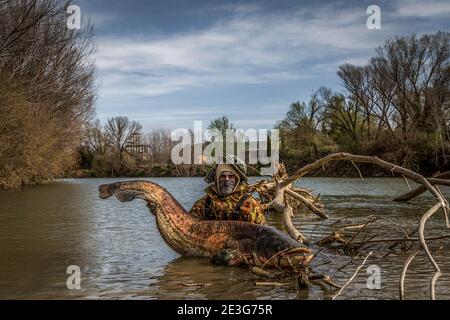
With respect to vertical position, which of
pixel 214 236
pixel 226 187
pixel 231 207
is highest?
pixel 226 187

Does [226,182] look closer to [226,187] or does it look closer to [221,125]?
[226,187]

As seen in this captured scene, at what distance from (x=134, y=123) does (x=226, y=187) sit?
246 feet

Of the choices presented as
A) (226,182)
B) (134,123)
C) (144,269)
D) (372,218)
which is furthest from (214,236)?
(134,123)

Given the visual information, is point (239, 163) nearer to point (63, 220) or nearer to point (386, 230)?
point (386, 230)

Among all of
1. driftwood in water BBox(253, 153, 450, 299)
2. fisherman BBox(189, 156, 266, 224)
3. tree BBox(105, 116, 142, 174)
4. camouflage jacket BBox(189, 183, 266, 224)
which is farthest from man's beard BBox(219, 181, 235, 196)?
tree BBox(105, 116, 142, 174)

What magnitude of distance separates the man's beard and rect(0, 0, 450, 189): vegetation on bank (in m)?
19.6

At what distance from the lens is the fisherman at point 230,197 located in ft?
30.6

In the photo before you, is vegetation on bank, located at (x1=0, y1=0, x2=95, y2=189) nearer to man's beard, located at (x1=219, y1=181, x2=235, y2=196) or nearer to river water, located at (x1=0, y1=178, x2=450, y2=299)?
river water, located at (x1=0, y1=178, x2=450, y2=299)

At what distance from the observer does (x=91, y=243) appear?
1192 centimetres

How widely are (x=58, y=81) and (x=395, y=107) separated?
120 ft

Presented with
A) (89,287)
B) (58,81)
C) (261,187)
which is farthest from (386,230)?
(58,81)

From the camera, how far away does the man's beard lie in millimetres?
9406

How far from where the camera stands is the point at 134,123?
82875 mm

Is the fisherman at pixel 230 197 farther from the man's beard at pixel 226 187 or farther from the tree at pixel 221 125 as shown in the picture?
the tree at pixel 221 125
